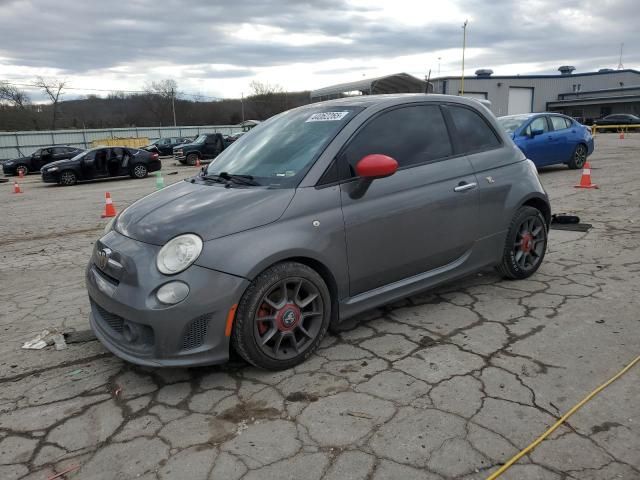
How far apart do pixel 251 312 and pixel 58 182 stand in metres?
17.3

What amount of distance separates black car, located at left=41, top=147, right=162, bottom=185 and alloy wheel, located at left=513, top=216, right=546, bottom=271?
17.1m

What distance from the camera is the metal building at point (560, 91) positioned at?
2000 inches

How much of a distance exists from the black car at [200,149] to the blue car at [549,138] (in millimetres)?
16047

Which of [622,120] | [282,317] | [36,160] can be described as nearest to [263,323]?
[282,317]

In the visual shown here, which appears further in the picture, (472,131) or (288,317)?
(472,131)

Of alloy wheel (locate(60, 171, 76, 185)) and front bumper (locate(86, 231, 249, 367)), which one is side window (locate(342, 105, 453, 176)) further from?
alloy wheel (locate(60, 171, 76, 185))

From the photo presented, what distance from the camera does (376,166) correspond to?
3256 millimetres

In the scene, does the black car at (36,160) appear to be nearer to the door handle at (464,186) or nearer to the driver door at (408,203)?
the driver door at (408,203)

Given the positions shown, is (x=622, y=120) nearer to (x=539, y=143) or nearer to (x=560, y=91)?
(x=560, y=91)

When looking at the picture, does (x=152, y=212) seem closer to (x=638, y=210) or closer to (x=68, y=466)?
(x=68, y=466)

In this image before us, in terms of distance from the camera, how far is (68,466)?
2365 millimetres

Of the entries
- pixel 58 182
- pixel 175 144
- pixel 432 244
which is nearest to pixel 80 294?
pixel 432 244

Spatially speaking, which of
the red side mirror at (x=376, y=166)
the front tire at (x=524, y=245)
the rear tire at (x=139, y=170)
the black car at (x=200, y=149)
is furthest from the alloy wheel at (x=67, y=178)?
the red side mirror at (x=376, y=166)

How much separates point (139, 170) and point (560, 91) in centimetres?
5363
